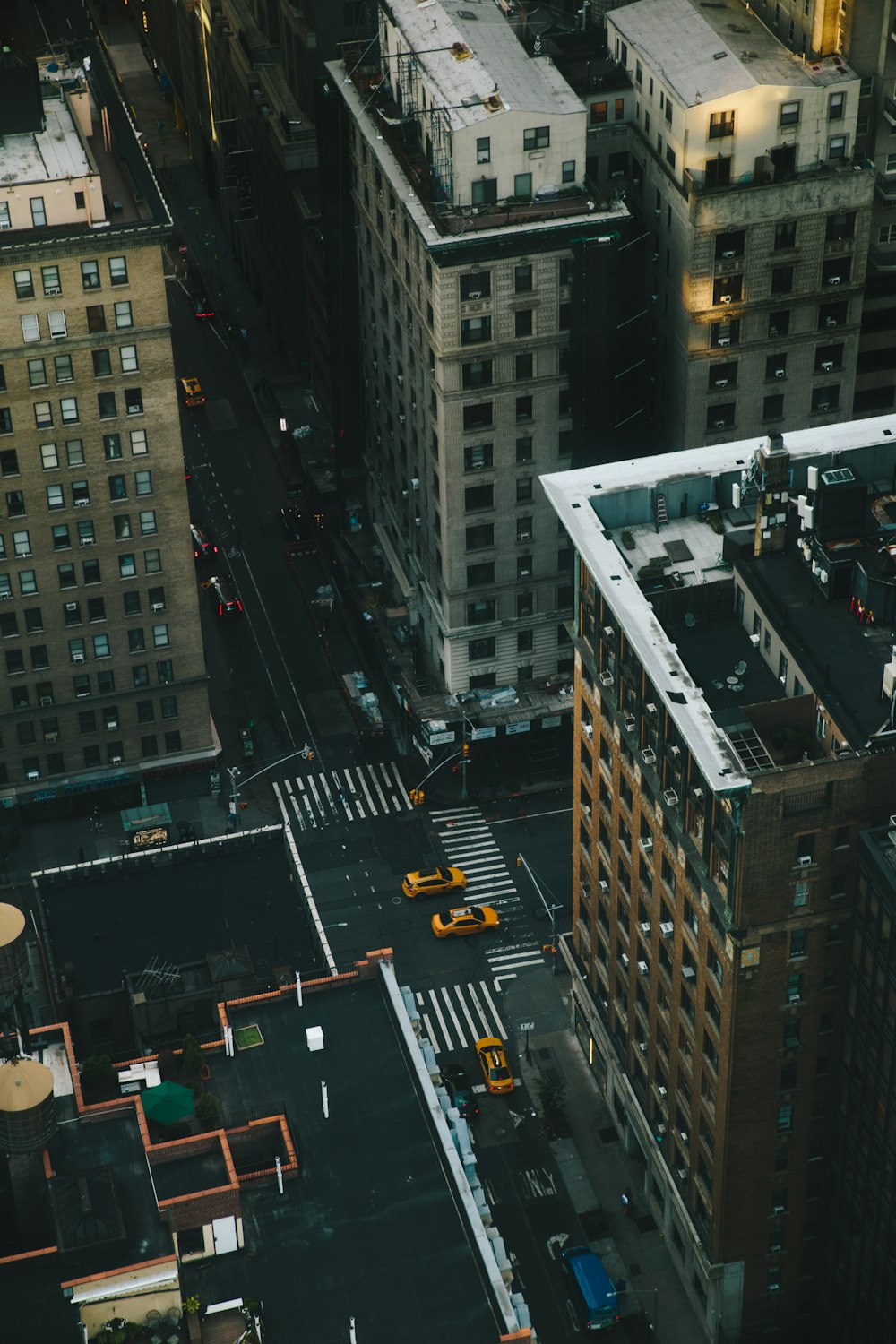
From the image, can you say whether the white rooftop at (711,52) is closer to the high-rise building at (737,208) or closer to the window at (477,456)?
the high-rise building at (737,208)

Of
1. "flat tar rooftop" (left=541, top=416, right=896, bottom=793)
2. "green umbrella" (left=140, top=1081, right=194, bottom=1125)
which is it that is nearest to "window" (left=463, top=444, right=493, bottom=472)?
"flat tar rooftop" (left=541, top=416, right=896, bottom=793)

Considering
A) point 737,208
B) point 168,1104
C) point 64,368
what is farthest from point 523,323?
point 168,1104

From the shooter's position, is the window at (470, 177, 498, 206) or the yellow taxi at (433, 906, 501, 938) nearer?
the window at (470, 177, 498, 206)

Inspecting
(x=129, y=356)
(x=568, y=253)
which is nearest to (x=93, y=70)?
(x=129, y=356)

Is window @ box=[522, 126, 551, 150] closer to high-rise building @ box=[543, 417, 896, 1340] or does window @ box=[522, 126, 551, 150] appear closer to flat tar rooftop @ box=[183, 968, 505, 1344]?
high-rise building @ box=[543, 417, 896, 1340]

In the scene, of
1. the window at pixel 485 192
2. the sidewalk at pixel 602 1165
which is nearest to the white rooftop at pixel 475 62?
the window at pixel 485 192

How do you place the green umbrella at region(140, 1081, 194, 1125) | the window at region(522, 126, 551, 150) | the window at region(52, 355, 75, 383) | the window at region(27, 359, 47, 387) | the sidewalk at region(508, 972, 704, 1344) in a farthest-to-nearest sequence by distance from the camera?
the window at region(522, 126, 551, 150), the window at region(52, 355, 75, 383), the window at region(27, 359, 47, 387), the sidewalk at region(508, 972, 704, 1344), the green umbrella at region(140, 1081, 194, 1125)

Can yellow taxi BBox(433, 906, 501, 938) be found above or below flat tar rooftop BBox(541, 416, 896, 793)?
below

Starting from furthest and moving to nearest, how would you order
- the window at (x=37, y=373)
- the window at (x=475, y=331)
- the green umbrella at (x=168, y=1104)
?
the window at (x=475, y=331) < the window at (x=37, y=373) < the green umbrella at (x=168, y=1104)
